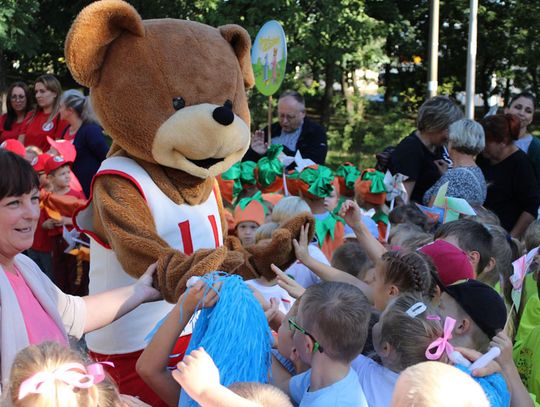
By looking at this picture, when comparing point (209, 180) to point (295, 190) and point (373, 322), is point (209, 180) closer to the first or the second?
point (373, 322)

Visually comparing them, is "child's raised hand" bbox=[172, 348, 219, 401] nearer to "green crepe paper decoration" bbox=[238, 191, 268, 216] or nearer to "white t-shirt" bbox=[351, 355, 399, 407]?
"white t-shirt" bbox=[351, 355, 399, 407]

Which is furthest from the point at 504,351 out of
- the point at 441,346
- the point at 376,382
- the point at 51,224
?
the point at 51,224

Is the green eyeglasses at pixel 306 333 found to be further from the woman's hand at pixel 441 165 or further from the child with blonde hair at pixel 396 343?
the woman's hand at pixel 441 165

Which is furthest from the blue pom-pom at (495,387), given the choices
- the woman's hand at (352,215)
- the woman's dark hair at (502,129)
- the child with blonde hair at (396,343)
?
the woman's dark hair at (502,129)

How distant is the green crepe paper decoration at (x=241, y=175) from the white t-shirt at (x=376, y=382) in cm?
319

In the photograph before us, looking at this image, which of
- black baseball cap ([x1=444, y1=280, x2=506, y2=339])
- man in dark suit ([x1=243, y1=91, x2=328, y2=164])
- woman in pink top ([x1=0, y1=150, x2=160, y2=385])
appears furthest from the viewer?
man in dark suit ([x1=243, y1=91, x2=328, y2=164])

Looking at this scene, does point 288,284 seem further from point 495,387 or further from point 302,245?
point 495,387

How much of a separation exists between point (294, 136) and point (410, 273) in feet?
12.5

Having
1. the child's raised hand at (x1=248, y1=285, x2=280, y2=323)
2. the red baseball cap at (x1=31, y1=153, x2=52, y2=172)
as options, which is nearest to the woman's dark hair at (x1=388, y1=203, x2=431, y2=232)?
the child's raised hand at (x1=248, y1=285, x2=280, y2=323)

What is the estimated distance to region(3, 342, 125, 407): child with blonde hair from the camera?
73.2 inches

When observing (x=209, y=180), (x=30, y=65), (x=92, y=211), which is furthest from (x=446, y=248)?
(x=30, y=65)

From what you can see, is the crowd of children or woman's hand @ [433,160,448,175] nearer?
the crowd of children

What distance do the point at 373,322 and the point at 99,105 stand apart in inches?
61.3

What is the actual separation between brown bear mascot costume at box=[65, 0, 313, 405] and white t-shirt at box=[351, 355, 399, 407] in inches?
30.0
